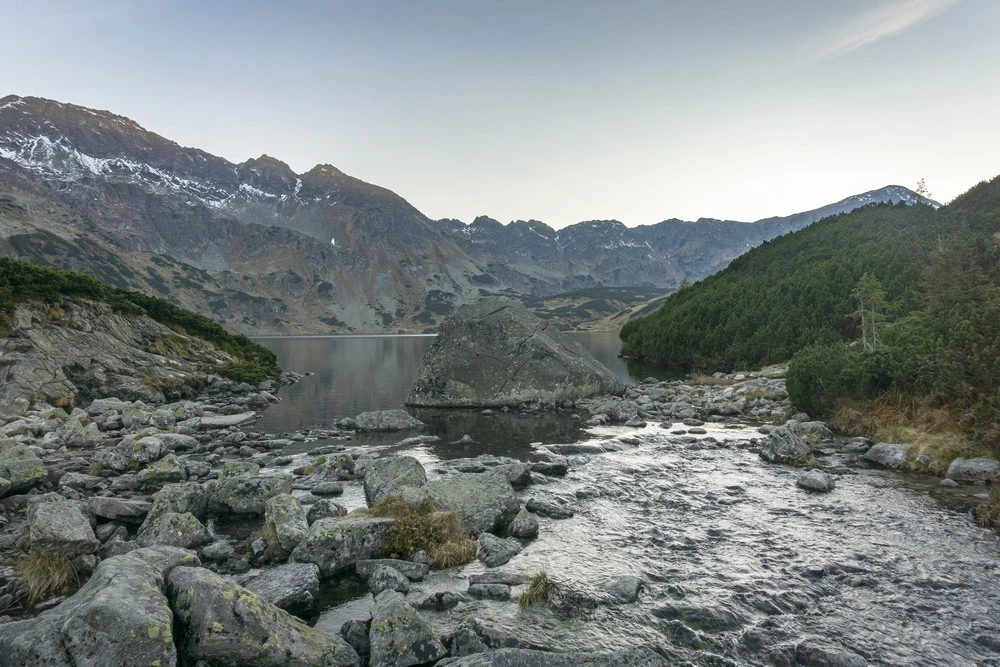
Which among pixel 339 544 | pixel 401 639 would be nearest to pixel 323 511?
pixel 339 544

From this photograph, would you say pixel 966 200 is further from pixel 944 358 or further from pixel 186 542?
pixel 186 542

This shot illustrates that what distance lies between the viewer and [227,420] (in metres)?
31.2

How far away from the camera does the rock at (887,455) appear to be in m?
18.8

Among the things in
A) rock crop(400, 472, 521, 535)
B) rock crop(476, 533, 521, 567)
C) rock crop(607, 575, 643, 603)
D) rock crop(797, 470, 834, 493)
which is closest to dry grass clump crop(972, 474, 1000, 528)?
rock crop(797, 470, 834, 493)

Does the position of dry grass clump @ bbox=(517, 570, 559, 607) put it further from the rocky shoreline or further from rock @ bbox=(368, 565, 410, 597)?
rock @ bbox=(368, 565, 410, 597)

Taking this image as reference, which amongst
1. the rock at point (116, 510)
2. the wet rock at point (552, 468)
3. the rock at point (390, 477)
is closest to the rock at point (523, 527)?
the rock at point (390, 477)

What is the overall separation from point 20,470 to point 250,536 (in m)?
9.22

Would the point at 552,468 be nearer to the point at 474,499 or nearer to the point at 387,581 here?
the point at 474,499

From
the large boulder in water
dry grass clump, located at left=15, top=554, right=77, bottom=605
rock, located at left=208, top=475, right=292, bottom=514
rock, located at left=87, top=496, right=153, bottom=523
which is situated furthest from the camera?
the large boulder in water

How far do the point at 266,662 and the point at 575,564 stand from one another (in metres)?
7.07

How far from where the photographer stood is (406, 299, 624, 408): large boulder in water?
125 ft

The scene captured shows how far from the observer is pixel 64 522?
11430 millimetres

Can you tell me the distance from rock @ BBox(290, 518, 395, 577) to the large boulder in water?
25859mm

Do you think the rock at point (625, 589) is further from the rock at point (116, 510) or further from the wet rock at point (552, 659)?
the rock at point (116, 510)
